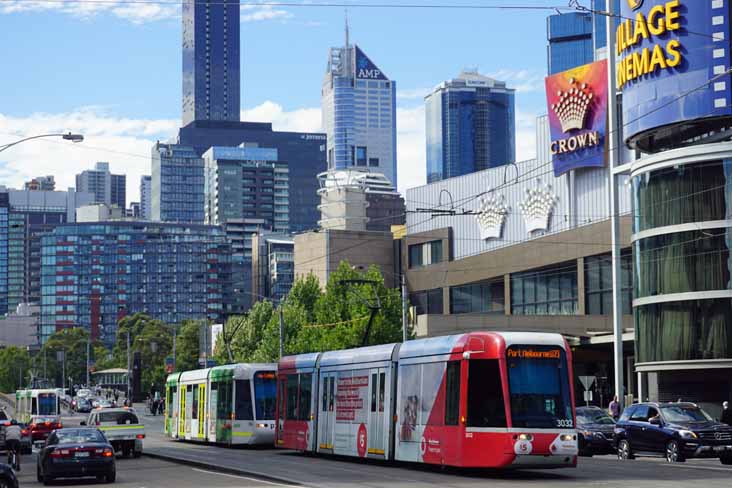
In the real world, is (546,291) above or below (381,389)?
above

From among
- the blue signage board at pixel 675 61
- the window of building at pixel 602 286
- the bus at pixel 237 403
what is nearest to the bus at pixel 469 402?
the bus at pixel 237 403

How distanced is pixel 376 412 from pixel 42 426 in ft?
102

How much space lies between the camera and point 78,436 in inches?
1206

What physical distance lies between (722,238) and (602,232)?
952 inches

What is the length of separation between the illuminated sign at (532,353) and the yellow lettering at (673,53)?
102 feet

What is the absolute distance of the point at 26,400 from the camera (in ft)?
215

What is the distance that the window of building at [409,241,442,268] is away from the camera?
338 feet

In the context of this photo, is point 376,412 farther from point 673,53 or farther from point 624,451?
point 673,53

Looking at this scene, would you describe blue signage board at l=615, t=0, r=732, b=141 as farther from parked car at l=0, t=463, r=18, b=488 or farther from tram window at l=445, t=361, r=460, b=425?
parked car at l=0, t=463, r=18, b=488

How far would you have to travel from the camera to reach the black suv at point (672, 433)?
1352 inches

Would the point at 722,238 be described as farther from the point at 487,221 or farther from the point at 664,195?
the point at 487,221

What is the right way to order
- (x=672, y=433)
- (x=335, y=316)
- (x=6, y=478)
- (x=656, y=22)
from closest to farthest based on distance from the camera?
(x=6, y=478)
(x=672, y=433)
(x=656, y=22)
(x=335, y=316)

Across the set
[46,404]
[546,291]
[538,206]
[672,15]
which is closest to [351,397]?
[672,15]

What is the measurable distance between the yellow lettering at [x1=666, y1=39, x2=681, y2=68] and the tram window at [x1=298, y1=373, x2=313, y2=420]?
25.4m
